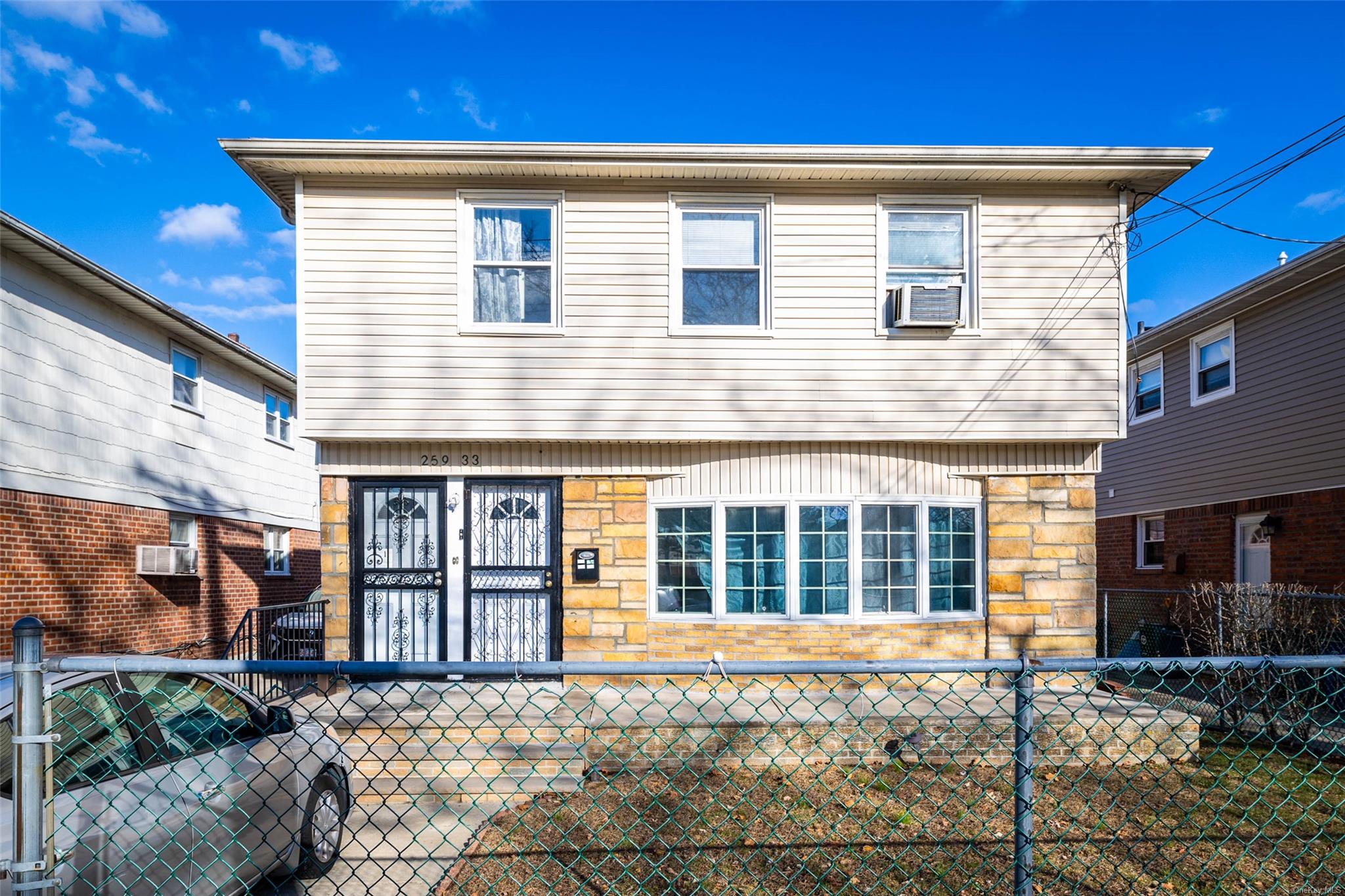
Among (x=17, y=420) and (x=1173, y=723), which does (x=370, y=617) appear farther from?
(x=1173, y=723)

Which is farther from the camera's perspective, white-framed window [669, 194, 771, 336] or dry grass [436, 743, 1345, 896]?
white-framed window [669, 194, 771, 336]

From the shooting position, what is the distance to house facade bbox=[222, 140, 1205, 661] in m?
8.19

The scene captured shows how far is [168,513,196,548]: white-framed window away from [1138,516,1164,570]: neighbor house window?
55.1 feet

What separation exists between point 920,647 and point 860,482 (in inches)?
73.7

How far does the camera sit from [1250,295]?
38.3 ft

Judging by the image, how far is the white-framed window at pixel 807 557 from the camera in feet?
27.6

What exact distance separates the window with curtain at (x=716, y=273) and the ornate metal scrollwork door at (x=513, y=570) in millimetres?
2519

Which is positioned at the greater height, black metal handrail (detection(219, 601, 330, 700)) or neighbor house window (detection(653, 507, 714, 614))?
neighbor house window (detection(653, 507, 714, 614))

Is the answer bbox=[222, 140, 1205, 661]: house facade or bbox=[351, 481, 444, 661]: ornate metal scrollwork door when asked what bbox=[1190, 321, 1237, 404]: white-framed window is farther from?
bbox=[351, 481, 444, 661]: ornate metal scrollwork door

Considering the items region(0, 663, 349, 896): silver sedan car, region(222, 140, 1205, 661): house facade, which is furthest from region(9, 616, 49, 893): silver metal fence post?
region(222, 140, 1205, 661): house facade

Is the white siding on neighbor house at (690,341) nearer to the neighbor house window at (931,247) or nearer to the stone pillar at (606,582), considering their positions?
the neighbor house window at (931,247)

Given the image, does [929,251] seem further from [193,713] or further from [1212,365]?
[1212,365]

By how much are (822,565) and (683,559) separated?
1506 millimetres

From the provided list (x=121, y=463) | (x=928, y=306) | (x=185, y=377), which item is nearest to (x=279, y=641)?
(x=121, y=463)
